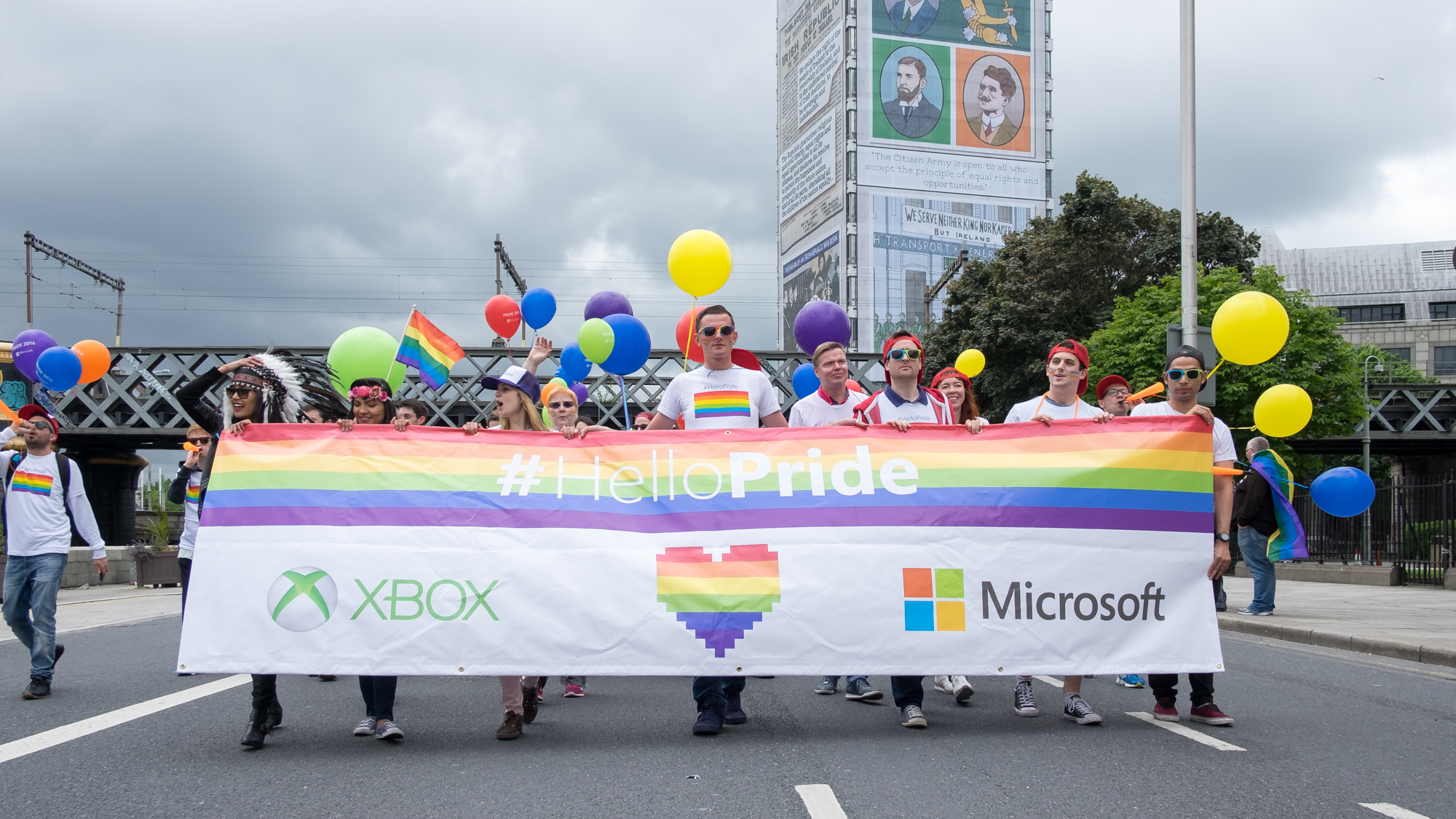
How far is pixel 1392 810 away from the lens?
13.6 ft

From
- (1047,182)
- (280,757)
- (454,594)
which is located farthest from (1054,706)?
(1047,182)

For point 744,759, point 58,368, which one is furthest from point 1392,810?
point 58,368

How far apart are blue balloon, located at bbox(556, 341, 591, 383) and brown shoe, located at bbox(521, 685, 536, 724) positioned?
7856 mm

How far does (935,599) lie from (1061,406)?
5.14 ft

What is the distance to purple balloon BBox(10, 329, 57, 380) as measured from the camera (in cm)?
1448

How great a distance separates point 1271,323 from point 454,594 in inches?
205

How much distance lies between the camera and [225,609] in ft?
18.0

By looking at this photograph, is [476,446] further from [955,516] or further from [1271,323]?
[1271,323]

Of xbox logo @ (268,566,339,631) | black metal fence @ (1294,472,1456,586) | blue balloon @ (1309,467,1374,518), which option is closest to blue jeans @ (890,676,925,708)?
xbox logo @ (268,566,339,631)

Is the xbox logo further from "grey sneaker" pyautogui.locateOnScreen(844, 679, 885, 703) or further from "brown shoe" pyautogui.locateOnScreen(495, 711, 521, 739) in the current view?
"grey sneaker" pyautogui.locateOnScreen(844, 679, 885, 703)

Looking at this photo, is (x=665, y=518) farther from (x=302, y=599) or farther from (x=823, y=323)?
(x=823, y=323)

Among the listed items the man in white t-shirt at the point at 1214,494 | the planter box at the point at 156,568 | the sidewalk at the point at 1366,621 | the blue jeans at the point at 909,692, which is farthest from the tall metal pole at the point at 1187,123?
the planter box at the point at 156,568

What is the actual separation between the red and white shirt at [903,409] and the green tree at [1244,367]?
23.2 m

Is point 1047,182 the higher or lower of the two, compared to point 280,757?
higher
